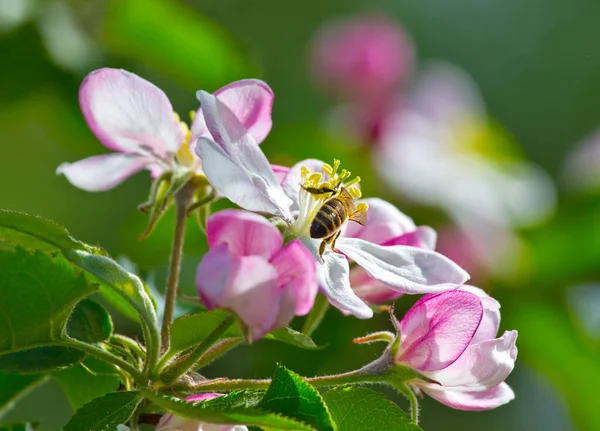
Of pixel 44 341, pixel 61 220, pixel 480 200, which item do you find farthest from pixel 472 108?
pixel 44 341

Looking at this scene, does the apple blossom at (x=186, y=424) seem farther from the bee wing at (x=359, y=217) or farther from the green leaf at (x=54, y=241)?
the bee wing at (x=359, y=217)

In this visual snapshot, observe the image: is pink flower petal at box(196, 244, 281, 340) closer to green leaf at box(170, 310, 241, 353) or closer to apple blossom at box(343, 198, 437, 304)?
green leaf at box(170, 310, 241, 353)

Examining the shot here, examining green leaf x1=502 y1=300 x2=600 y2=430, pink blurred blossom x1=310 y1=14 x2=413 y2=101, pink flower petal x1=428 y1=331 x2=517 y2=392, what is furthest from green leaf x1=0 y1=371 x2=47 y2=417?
pink blurred blossom x1=310 y1=14 x2=413 y2=101

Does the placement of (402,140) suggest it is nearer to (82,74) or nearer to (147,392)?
(82,74)

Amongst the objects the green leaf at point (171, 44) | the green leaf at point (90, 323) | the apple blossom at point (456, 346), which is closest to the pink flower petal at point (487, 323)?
the apple blossom at point (456, 346)

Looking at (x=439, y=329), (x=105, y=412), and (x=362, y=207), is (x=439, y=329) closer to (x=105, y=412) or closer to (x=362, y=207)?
(x=362, y=207)
